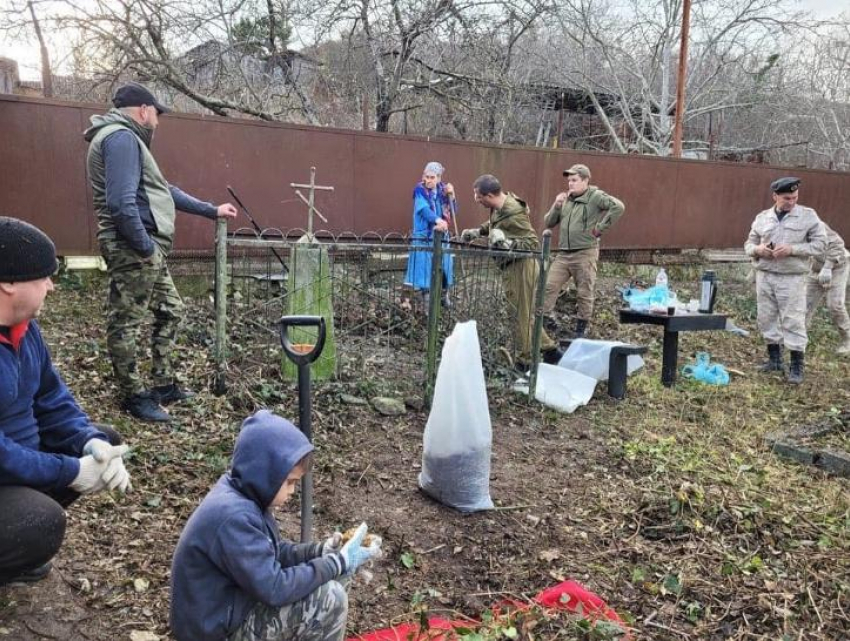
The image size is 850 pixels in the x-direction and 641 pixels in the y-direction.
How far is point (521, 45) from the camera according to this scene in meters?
13.2

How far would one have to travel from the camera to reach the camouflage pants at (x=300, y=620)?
5.88ft

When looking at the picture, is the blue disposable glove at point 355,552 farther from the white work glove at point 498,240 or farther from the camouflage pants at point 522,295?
the white work glove at point 498,240

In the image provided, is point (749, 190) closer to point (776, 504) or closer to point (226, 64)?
point (226, 64)

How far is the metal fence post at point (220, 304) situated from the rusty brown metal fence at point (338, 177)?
10.5 ft

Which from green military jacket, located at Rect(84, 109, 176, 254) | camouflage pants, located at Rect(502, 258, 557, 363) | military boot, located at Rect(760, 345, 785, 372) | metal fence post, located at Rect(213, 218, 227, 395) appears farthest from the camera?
military boot, located at Rect(760, 345, 785, 372)

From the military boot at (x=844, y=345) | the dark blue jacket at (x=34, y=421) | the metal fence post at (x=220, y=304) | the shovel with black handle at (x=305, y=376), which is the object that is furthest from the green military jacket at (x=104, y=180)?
the military boot at (x=844, y=345)

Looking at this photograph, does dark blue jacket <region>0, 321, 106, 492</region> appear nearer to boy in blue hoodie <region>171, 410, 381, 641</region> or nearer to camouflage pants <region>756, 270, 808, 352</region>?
boy in blue hoodie <region>171, 410, 381, 641</region>

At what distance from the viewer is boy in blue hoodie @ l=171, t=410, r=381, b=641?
5.60ft

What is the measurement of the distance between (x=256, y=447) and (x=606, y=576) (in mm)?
1929

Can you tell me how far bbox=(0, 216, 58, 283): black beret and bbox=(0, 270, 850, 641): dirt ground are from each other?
115 cm

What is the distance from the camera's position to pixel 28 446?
2.19 meters

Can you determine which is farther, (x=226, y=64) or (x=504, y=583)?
(x=226, y=64)

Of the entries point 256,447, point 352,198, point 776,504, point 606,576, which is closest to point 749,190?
point 352,198

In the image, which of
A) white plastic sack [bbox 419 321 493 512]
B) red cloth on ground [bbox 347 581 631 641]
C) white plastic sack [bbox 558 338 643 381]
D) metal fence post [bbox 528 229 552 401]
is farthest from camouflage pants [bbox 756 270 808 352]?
red cloth on ground [bbox 347 581 631 641]
